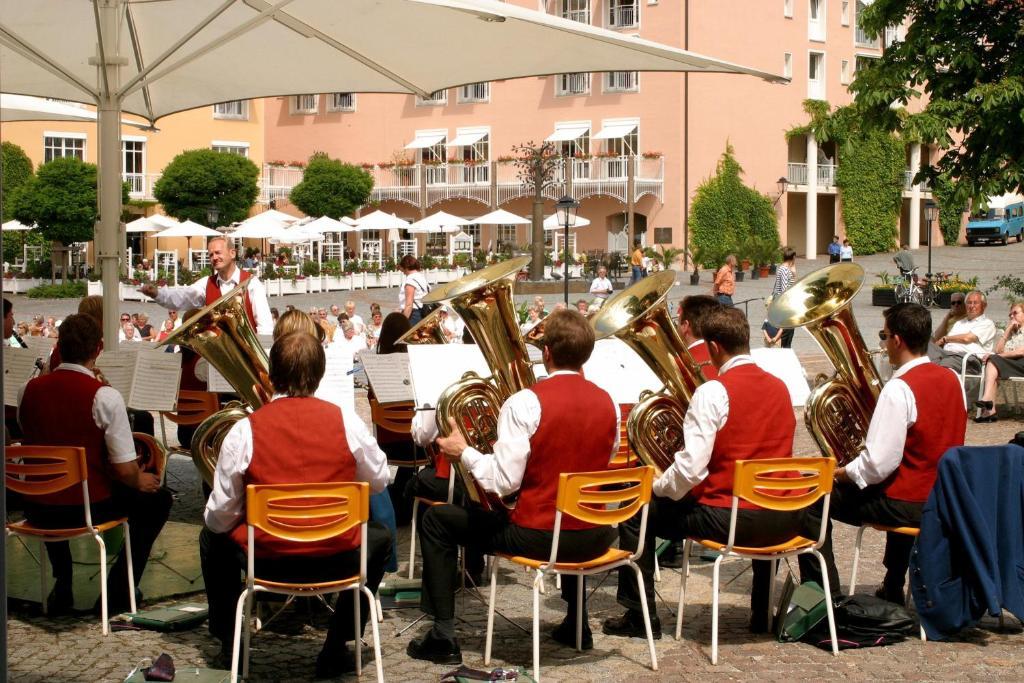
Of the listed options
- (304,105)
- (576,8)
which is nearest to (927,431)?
(576,8)

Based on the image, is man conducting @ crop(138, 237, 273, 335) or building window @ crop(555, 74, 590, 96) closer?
man conducting @ crop(138, 237, 273, 335)

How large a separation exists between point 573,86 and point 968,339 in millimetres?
37712

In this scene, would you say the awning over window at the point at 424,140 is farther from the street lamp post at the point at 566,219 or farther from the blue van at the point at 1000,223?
the blue van at the point at 1000,223

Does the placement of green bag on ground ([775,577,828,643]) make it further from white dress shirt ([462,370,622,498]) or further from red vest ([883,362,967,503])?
white dress shirt ([462,370,622,498])

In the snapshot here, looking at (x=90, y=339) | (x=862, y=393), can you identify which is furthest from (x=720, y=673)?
(x=90, y=339)

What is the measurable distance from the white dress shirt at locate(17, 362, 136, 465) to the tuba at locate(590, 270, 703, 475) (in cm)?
212

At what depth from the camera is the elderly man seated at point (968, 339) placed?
12.6 m

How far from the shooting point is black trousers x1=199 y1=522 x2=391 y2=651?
15.2 ft

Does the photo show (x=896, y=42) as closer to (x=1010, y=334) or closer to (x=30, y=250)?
(x=1010, y=334)

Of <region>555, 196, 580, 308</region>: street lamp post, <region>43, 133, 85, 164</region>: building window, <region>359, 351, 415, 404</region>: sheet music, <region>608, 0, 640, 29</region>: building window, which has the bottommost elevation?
<region>359, 351, 415, 404</region>: sheet music

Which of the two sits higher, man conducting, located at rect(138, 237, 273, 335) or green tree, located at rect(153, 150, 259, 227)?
green tree, located at rect(153, 150, 259, 227)

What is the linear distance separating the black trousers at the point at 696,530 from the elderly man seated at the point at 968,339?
7.73 meters

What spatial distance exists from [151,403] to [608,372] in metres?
2.41

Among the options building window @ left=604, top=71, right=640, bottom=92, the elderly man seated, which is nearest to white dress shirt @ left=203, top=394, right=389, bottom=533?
the elderly man seated
